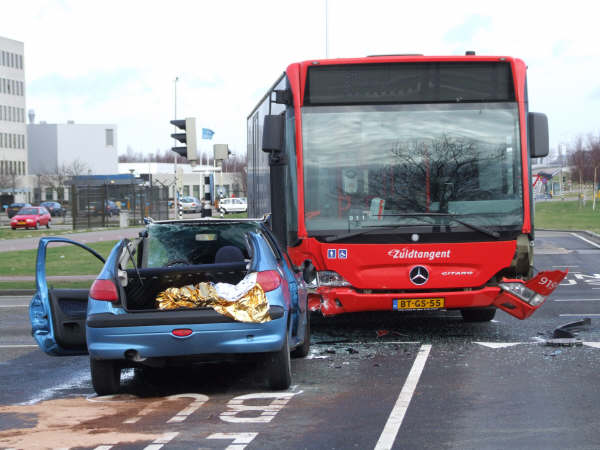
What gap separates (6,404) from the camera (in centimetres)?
801

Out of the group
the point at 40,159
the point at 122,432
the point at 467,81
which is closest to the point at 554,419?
the point at 122,432

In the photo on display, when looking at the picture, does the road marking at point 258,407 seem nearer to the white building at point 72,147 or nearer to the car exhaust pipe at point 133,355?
the car exhaust pipe at point 133,355

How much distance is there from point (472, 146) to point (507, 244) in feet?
3.69

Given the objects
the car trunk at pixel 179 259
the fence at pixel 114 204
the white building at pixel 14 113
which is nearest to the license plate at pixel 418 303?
the car trunk at pixel 179 259

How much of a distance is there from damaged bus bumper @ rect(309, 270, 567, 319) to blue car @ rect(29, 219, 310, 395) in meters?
0.60

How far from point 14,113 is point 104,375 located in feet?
415

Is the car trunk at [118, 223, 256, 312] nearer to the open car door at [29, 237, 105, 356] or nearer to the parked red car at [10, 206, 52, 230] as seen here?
the open car door at [29, 237, 105, 356]

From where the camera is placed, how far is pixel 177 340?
7.90 metres

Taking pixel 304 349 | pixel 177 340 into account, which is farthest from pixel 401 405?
pixel 304 349

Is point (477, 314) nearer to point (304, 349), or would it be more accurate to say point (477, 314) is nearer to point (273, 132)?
point (304, 349)

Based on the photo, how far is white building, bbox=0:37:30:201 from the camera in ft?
413

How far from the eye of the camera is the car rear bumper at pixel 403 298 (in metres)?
10.9

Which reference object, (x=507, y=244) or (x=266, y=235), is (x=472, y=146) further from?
(x=266, y=235)

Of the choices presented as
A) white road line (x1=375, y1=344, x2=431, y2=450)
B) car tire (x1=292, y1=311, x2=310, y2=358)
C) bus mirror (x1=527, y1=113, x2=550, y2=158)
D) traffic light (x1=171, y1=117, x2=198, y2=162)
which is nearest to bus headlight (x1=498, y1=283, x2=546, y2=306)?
white road line (x1=375, y1=344, x2=431, y2=450)
